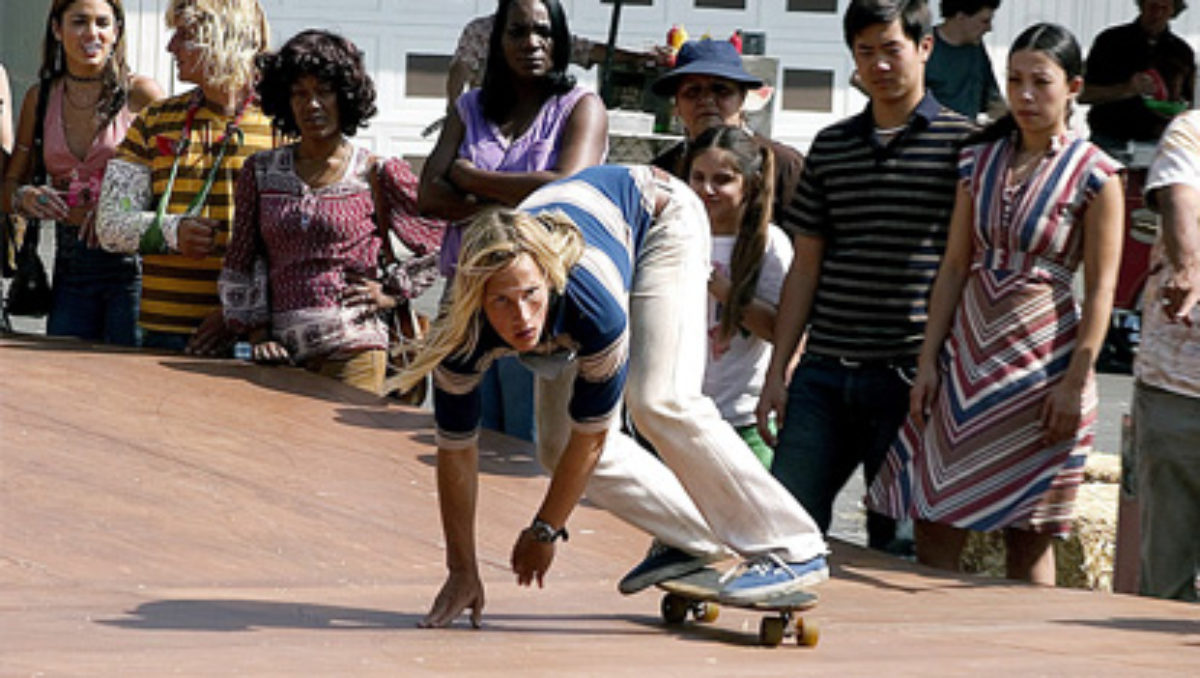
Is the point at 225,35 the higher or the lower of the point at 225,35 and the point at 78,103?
the higher

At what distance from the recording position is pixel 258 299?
8.14 m

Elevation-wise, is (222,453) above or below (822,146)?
below

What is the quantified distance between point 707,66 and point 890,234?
4.21 ft

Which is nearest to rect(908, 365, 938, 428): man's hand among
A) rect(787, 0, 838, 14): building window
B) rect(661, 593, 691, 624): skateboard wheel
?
rect(661, 593, 691, 624): skateboard wheel

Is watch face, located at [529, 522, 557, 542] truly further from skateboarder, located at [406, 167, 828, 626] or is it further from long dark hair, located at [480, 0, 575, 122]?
long dark hair, located at [480, 0, 575, 122]

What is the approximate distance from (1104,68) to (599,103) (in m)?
6.57

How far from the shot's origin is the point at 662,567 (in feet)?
19.3

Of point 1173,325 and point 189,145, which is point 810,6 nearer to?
point 189,145

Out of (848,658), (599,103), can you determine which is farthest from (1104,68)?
(848,658)

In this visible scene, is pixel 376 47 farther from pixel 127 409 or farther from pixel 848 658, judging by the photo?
pixel 848 658

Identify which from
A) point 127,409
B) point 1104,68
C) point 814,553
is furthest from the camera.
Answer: point 1104,68

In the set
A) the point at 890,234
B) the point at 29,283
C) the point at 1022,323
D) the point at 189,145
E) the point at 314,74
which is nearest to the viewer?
the point at 1022,323

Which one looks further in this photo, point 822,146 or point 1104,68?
point 1104,68

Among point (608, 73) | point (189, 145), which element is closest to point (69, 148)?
point (189, 145)
